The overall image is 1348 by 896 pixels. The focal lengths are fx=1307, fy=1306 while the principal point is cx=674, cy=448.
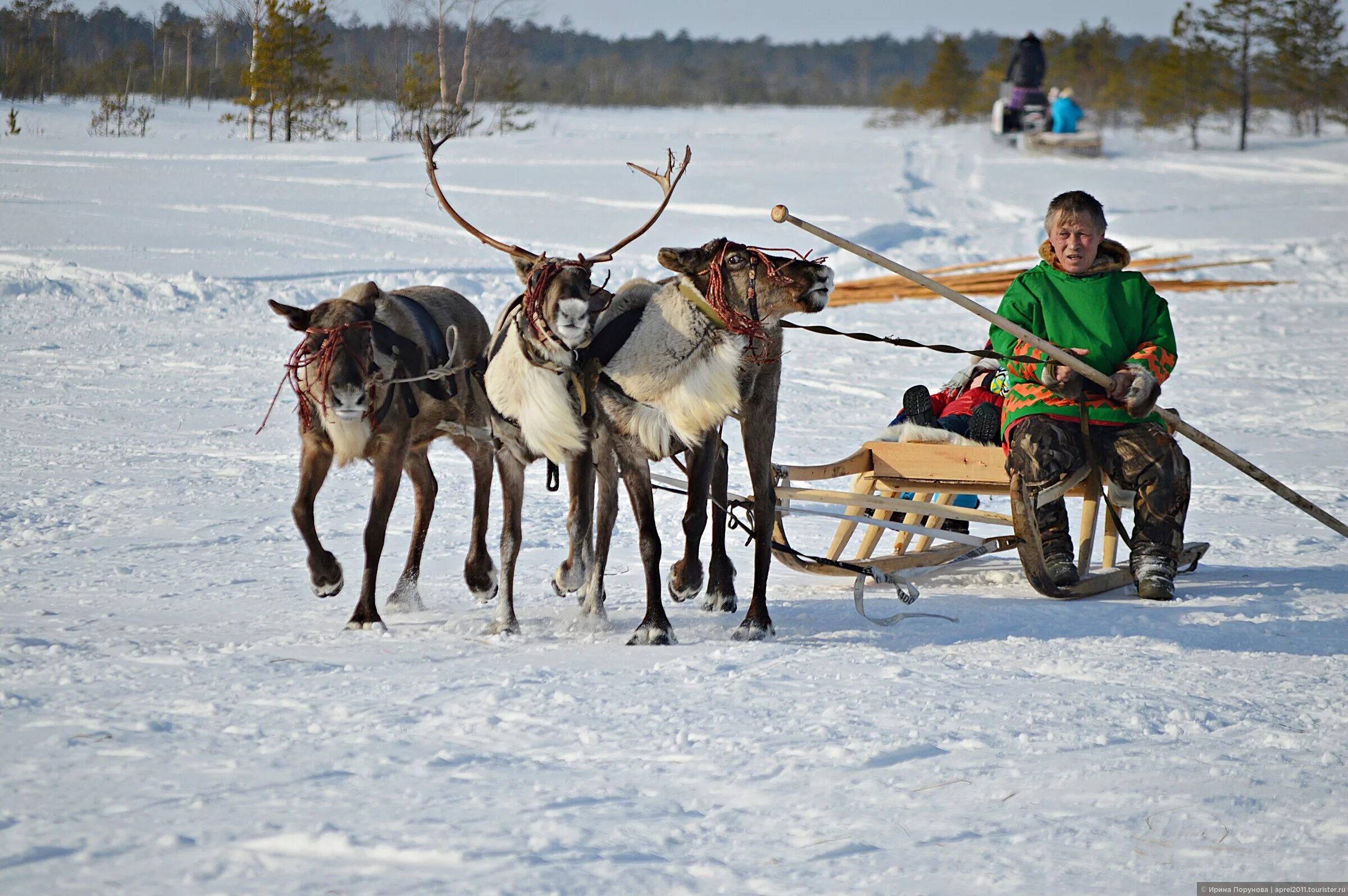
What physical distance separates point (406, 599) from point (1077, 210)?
3.41 meters

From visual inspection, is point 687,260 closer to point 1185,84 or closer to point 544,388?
point 544,388

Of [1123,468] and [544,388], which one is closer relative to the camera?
[544,388]

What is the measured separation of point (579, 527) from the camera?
18.3 feet

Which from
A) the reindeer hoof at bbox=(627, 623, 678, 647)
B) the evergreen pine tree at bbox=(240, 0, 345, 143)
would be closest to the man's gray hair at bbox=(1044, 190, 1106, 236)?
Answer: the reindeer hoof at bbox=(627, 623, 678, 647)

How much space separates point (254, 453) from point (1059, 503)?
5457 millimetres

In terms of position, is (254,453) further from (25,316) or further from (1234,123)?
(1234,123)

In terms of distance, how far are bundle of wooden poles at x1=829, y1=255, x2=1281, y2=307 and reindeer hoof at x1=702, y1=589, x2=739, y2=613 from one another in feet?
33.0

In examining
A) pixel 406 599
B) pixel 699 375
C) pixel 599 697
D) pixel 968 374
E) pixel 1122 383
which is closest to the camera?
pixel 599 697

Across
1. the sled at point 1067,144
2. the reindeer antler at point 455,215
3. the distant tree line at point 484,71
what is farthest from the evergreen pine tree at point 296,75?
the sled at point 1067,144

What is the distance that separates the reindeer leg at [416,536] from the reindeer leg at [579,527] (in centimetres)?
69

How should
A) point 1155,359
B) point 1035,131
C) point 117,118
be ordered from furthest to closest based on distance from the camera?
1. point 1035,131
2. point 117,118
3. point 1155,359

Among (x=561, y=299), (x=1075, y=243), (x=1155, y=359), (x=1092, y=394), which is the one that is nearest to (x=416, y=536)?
(x=561, y=299)

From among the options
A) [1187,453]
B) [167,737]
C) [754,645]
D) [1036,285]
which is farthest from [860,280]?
[167,737]

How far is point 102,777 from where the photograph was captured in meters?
3.36
